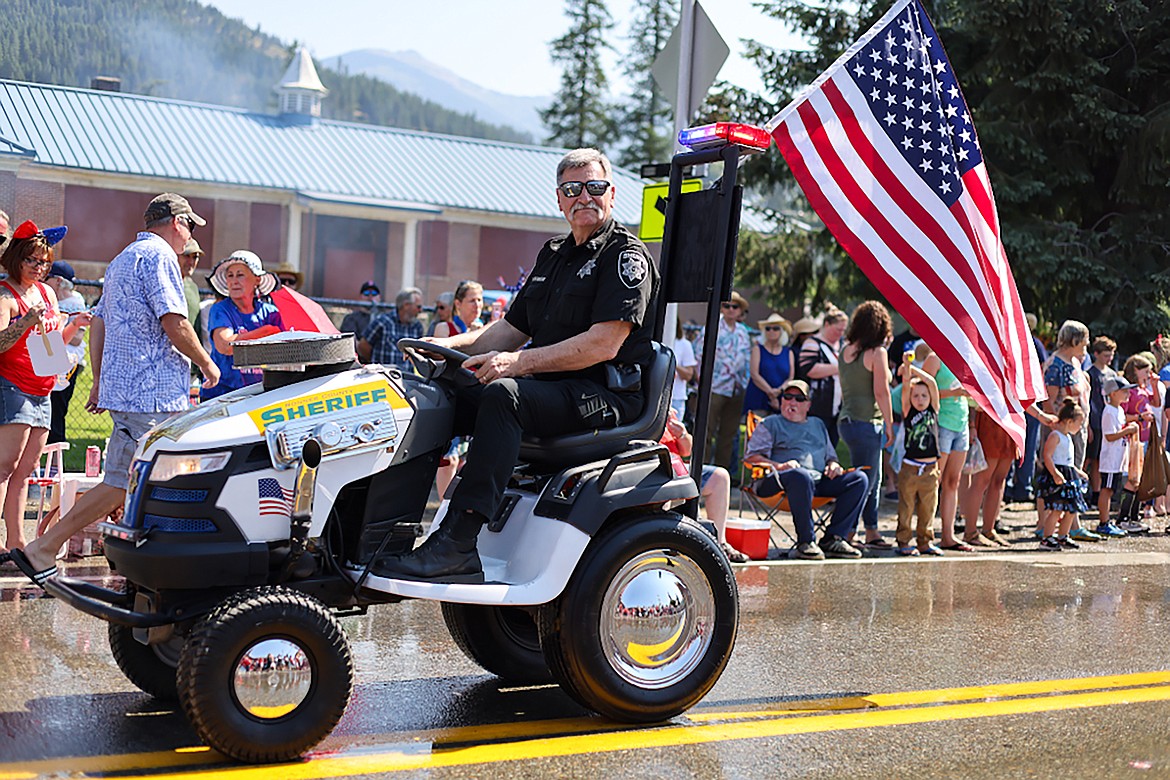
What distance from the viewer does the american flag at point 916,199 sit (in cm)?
675

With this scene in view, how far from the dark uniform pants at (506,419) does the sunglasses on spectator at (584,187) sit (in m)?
0.73

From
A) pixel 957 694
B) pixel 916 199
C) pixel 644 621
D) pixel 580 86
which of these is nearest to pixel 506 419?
pixel 644 621

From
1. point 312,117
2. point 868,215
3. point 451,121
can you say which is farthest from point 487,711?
point 451,121

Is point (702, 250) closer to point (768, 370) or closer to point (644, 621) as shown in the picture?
point (644, 621)

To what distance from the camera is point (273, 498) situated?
15.2 ft

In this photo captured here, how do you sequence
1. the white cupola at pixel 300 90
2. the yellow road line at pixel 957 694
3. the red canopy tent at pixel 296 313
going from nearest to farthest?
the yellow road line at pixel 957 694, the red canopy tent at pixel 296 313, the white cupola at pixel 300 90

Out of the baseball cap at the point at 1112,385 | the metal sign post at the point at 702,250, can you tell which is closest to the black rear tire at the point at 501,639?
the metal sign post at the point at 702,250

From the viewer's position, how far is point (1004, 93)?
19.9 metres

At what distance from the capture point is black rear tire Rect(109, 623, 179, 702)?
16.7 ft

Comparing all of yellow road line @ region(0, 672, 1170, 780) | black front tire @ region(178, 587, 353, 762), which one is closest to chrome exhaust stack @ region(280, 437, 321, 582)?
black front tire @ region(178, 587, 353, 762)

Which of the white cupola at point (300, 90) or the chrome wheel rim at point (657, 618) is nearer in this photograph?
the chrome wheel rim at point (657, 618)

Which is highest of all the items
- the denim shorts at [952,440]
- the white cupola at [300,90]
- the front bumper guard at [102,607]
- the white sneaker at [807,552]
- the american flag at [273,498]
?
the white cupola at [300,90]

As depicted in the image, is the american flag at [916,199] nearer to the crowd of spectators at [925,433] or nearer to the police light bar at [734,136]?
the police light bar at [734,136]

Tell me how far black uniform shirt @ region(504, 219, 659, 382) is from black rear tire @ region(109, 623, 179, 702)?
1.79 m
